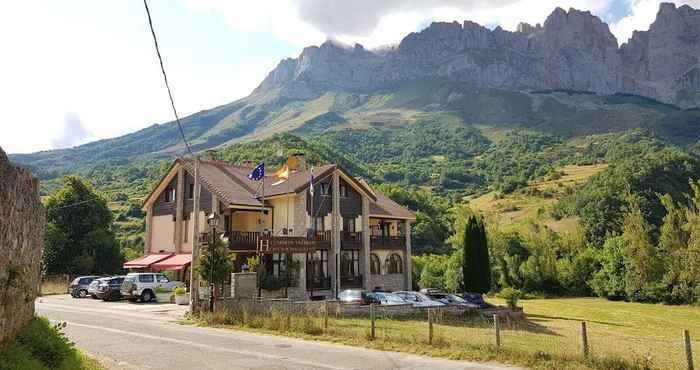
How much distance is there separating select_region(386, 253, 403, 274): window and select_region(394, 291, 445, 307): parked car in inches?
400

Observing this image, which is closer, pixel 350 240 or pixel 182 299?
pixel 182 299

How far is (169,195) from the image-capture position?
4297 cm

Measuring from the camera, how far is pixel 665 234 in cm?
4528

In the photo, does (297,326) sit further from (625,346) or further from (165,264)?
(165,264)

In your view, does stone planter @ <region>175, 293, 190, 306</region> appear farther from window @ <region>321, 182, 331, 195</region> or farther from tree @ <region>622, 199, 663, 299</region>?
tree @ <region>622, 199, 663, 299</region>

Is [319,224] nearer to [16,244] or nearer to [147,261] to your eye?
[147,261]

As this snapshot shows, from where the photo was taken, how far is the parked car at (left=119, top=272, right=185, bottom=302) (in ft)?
113

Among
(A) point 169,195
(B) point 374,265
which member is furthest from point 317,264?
(A) point 169,195

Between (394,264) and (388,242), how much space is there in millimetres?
1940

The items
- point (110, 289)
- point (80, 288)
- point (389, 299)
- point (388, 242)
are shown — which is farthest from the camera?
point (388, 242)

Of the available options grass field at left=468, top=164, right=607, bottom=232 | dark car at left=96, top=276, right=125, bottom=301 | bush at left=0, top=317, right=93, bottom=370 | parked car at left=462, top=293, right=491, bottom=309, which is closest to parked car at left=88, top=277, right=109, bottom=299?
dark car at left=96, top=276, right=125, bottom=301

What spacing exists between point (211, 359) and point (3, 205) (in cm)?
720

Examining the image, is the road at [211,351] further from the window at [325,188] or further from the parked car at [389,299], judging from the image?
the window at [325,188]

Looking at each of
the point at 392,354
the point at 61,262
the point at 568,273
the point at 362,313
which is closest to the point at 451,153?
the point at 568,273
